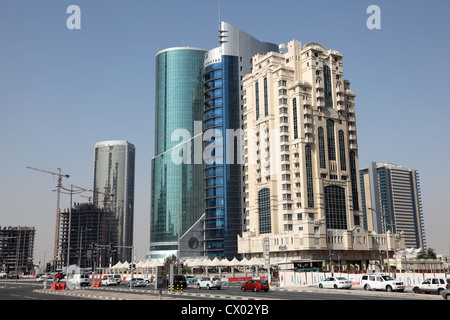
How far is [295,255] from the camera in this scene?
11794cm

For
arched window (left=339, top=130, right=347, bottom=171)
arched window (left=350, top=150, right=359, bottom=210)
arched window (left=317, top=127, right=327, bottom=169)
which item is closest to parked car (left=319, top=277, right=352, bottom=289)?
arched window (left=317, top=127, right=327, bottom=169)

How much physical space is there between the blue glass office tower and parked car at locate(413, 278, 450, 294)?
114 meters

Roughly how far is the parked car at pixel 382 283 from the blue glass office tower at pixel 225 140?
10728 cm

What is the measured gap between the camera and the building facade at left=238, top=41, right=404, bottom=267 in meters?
120

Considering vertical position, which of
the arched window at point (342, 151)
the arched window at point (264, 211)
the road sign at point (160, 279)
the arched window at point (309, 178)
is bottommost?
the road sign at point (160, 279)

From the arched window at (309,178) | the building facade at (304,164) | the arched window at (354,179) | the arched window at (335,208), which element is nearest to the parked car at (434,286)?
the building facade at (304,164)

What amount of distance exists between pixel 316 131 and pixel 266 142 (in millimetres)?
14758

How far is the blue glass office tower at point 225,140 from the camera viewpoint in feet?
527

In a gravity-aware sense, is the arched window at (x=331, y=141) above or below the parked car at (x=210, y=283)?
above

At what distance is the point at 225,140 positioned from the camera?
164m

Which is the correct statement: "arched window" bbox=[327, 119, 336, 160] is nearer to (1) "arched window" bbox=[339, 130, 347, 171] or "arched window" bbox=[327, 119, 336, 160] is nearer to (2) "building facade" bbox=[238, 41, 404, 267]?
(2) "building facade" bbox=[238, 41, 404, 267]

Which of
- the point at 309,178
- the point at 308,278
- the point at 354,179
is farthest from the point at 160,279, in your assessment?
the point at 354,179

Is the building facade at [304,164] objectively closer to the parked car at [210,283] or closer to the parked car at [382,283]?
the parked car at [210,283]
